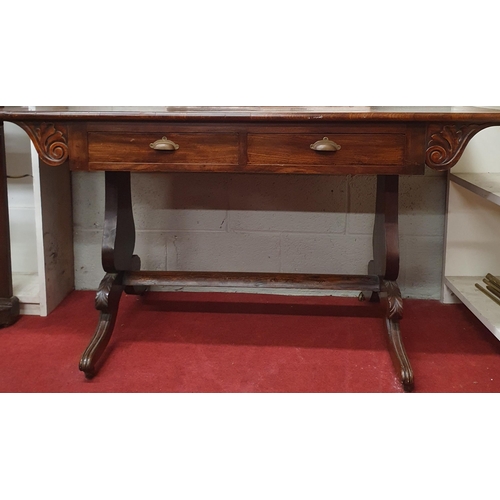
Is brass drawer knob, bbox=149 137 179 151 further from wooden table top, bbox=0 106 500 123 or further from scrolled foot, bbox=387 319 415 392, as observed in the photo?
scrolled foot, bbox=387 319 415 392

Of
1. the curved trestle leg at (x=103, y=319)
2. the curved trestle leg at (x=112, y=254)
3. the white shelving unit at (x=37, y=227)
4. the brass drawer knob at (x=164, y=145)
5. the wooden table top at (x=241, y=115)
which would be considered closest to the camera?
the wooden table top at (x=241, y=115)

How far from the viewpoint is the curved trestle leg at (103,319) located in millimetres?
2441

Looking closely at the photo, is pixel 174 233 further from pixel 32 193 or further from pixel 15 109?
pixel 15 109

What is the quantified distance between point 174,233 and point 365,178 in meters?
0.95

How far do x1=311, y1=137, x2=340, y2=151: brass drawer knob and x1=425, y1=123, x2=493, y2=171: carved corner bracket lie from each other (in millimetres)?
314

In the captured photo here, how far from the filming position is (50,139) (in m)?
2.36

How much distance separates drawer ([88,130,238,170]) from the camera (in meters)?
2.31

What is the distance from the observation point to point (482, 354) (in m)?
2.65

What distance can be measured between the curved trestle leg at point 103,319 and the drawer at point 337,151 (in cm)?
82

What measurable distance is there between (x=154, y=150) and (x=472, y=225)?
1574 millimetres

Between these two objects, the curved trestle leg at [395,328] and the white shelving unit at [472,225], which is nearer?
the curved trestle leg at [395,328]

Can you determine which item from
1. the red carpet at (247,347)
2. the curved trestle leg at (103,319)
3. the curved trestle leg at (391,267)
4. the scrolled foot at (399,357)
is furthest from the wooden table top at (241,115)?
the red carpet at (247,347)

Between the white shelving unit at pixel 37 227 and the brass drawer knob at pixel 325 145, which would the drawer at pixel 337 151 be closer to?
the brass drawer knob at pixel 325 145

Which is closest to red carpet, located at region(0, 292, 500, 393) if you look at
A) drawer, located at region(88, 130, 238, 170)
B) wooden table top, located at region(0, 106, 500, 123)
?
drawer, located at region(88, 130, 238, 170)
